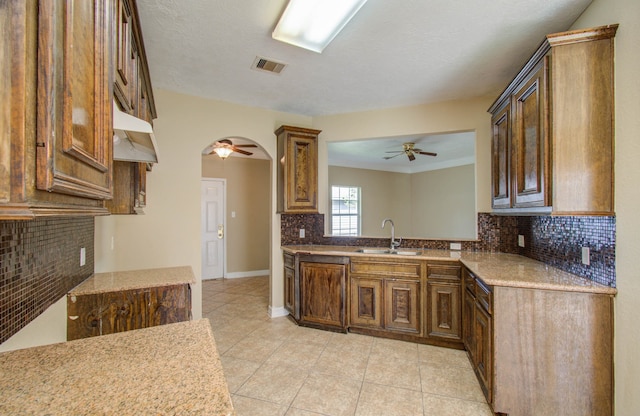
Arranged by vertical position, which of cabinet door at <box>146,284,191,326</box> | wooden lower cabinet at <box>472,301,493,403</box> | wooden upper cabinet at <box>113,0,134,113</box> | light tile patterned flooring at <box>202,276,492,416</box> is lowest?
light tile patterned flooring at <box>202,276,492,416</box>

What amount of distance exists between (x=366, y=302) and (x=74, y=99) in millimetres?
2975

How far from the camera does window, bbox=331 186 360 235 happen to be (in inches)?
290

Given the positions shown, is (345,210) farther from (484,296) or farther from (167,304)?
(167,304)

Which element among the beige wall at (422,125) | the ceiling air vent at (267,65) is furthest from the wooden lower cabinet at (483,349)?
the ceiling air vent at (267,65)

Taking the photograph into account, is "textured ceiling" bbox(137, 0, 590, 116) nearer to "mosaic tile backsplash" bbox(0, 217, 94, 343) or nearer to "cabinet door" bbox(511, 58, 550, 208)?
"cabinet door" bbox(511, 58, 550, 208)

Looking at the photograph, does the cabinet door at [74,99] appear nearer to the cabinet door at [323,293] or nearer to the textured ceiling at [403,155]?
the cabinet door at [323,293]

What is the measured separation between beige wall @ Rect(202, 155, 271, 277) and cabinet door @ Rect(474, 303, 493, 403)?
4.32 meters

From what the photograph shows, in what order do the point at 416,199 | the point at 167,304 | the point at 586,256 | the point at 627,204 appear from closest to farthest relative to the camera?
the point at 627,204
the point at 586,256
the point at 167,304
the point at 416,199

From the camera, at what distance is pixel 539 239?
2611 millimetres

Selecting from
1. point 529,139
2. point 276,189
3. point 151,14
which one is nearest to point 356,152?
point 276,189

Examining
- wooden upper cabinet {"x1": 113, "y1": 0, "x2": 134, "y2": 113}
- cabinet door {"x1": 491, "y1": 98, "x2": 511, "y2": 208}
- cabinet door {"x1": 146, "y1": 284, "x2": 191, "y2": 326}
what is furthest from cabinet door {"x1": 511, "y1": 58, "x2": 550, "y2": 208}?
cabinet door {"x1": 146, "y1": 284, "x2": 191, "y2": 326}

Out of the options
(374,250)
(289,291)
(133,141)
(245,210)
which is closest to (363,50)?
(133,141)

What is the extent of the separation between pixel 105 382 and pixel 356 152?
5.79m

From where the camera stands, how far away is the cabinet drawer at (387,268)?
2980mm
